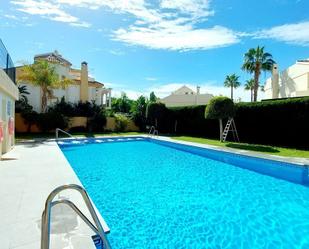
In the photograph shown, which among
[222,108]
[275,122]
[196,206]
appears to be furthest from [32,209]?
[275,122]

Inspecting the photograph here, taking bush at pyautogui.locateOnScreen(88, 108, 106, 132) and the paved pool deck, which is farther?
bush at pyautogui.locateOnScreen(88, 108, 106, 132)

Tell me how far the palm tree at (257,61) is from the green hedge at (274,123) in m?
14.3

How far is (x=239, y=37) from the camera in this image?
1981 centimetres

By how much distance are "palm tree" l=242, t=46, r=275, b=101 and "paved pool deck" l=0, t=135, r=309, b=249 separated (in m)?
27.8

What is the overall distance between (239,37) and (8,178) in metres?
18.5

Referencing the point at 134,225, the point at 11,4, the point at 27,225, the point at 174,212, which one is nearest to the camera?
the point at 27,225

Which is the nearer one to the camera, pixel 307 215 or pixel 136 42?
pixel 307 215

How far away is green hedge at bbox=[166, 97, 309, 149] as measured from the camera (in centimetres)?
1421

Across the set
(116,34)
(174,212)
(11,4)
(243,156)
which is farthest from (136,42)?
(174,212)

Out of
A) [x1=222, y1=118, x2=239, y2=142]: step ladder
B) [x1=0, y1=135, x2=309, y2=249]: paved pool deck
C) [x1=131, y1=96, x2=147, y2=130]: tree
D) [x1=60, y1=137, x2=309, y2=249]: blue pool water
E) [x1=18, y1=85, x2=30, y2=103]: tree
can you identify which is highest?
[x1=18, y1=85, x2=30, y2=103]: tree

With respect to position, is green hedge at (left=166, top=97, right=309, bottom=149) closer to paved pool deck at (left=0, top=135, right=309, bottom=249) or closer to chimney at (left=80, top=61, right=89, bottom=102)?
paved pool deck at (left=0, top=135, right=309, bottom=249)

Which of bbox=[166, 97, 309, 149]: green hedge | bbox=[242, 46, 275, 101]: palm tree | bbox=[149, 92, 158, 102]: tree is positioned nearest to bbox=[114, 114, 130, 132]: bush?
bbox=[166, 97, 309, 149]: green hedge

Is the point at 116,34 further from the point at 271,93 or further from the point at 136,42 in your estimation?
the point at 271,93

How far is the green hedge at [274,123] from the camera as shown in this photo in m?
14.2
